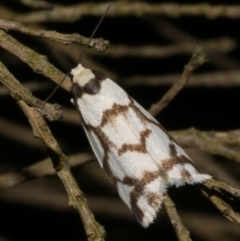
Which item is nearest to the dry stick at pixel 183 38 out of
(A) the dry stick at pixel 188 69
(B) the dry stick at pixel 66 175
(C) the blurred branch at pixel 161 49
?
(C) the blurred branch at pixel 161 49

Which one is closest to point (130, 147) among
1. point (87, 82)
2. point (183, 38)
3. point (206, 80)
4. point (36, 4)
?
point (87, 82)

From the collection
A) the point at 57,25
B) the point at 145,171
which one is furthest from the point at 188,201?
the point at 145,171

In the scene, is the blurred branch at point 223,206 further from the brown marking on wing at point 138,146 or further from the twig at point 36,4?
the twig at point 36,4

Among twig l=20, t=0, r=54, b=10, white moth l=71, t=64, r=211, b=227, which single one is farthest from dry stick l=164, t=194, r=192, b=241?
twig l=20, t=0, r=54, b=10

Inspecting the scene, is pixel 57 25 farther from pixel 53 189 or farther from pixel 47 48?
pixel 53 189

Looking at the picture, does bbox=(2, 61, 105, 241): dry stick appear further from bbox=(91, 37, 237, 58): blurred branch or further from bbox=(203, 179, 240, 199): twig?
bbox=(91, 37, 237, 58): blurred branch

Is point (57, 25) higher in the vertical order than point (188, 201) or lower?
higher
